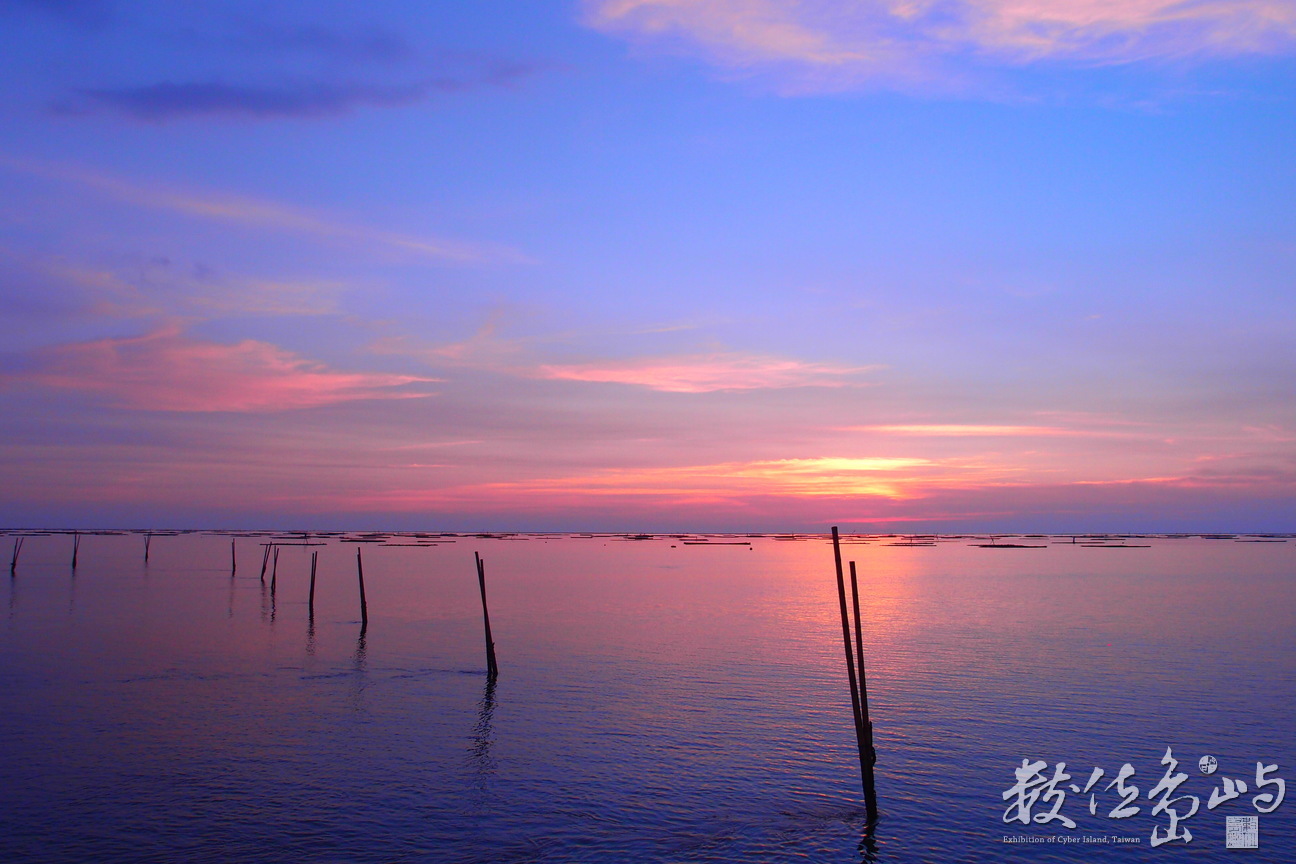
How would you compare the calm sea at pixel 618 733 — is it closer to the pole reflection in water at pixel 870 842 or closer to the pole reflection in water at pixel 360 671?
the pole reflection in water at pixel 870 842

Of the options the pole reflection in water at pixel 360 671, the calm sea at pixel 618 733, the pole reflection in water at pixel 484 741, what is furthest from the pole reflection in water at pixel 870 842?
the pole reflection in water at pixel 360 671

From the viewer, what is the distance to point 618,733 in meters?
25.3

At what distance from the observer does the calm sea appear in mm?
17500

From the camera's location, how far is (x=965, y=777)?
2102 centimetres

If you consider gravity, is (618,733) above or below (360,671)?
above

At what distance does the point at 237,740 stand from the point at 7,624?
32.0 metres

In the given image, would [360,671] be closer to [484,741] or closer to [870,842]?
[484,741]

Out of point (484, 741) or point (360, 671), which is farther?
point (360, 671)

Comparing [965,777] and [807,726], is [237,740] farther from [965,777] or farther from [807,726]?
[965,777]

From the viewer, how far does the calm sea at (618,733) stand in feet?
57.4

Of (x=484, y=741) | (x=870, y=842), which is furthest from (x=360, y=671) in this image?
(x=870, y=842)

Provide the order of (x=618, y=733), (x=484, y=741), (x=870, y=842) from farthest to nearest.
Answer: (x=618, y=733)
(x=484, y=741)
(x=870, y=842)

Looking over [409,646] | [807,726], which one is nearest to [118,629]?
[409,646]

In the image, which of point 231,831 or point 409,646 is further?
point 409,646
